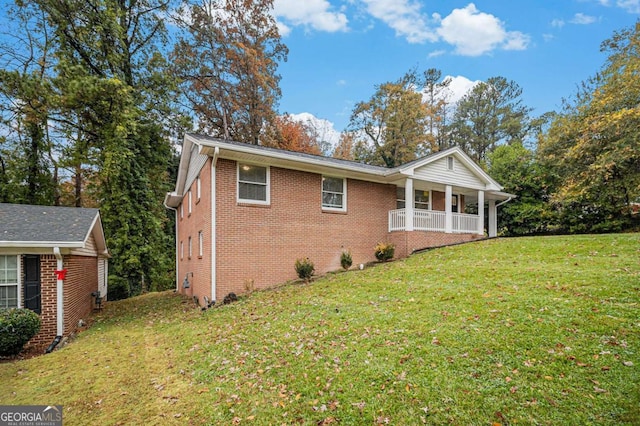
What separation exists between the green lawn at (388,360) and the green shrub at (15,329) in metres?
0.56

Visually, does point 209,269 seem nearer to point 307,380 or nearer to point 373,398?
point 307,380

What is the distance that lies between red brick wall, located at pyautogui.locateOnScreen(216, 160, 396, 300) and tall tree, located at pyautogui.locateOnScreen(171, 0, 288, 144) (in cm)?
1405

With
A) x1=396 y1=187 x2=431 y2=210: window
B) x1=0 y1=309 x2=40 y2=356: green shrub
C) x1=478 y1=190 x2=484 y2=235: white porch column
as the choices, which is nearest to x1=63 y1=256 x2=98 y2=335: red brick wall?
x1=0 y1=309 x2=40 y2=356: green shrub

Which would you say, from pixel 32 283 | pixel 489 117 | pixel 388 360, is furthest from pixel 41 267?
pixel 489 117

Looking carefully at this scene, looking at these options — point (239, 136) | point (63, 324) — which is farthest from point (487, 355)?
point (239, 136)

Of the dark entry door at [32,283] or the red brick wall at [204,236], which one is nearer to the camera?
the dark entry door at [32,283]

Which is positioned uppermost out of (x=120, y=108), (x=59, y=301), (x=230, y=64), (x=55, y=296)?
(x=230, y=64)

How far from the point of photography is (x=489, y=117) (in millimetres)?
34062

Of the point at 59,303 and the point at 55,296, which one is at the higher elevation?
the point at 55,296

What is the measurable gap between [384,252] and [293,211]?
4.03 metres

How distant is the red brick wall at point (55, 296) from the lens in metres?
Answer: 7.92

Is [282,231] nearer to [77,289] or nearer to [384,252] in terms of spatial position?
[384,252]

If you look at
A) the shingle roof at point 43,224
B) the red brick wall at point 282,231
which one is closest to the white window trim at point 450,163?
the red brick wall at point 282,231

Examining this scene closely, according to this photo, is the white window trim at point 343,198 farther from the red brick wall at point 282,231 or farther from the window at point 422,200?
the window at point 422,200
